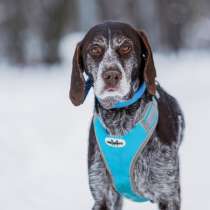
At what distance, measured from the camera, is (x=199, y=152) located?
825cm

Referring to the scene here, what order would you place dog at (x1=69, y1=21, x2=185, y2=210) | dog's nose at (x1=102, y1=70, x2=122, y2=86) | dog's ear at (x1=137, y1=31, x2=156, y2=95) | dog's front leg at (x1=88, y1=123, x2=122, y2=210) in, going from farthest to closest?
dog's front leg at (x1=88, y1=123, x2=122, y2=210) → dog's ear at (x1=137, y1=31, x2=156, y2=95) → dog at (x1=69, y1=21, x2=185, y2=210) → dog's nose at (x1=102, y1=70, x2=122, y2=86)

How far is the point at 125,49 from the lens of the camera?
4871 millimetres

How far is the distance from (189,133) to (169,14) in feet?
33.2

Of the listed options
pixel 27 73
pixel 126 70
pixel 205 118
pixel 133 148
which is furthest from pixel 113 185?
pixel 27 73

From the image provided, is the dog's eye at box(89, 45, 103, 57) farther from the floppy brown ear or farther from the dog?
the floppy brown ear

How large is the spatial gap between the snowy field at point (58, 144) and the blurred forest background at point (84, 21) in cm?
274

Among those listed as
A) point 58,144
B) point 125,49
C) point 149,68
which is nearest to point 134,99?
point 149,68

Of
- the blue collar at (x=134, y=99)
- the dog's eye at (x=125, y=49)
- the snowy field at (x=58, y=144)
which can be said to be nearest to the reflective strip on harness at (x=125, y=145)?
the blue collar at (x=134, y=99)

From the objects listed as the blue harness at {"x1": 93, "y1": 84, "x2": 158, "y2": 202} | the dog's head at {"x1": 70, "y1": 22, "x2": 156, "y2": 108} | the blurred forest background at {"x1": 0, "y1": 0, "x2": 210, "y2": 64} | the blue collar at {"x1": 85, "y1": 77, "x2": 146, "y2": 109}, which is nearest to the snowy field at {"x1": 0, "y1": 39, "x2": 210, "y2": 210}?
the blue harness at {"x1": 93, "y1": 84, "x2": 158, "y2": 202}

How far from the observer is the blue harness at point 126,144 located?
5.06 meters

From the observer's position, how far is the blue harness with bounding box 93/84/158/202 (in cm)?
506

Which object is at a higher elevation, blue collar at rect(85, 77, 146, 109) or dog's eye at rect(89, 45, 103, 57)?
dog's eye at rect(89, 45, 103, 57)

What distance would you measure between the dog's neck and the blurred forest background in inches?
468

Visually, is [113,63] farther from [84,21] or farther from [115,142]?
[84,21]
